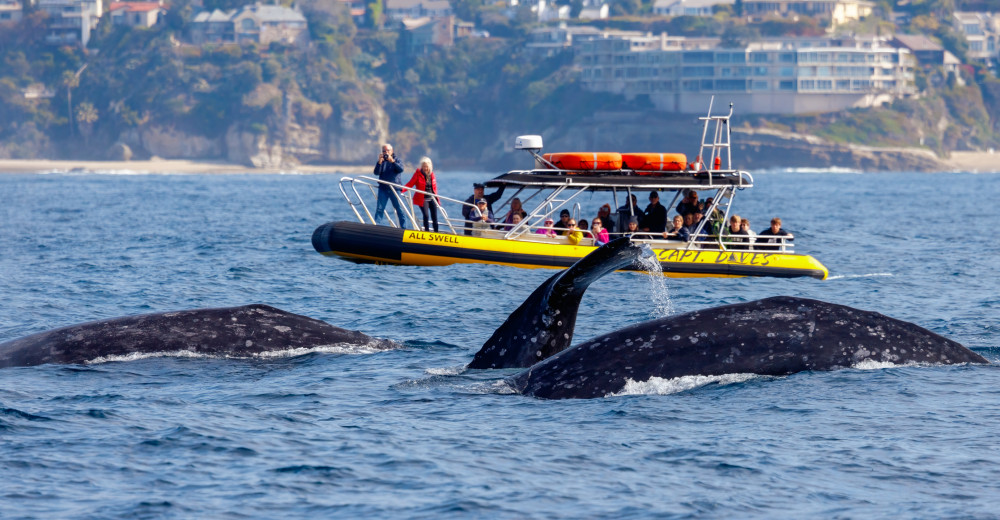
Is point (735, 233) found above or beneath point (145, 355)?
beneath

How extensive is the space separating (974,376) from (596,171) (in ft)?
45.4

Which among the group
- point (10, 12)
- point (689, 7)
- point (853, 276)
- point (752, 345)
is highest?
point (689, 7)

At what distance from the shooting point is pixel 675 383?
9.17 m

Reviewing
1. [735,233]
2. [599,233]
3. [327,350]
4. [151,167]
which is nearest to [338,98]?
[151,167]

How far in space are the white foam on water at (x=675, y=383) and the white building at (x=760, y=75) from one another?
138 metres

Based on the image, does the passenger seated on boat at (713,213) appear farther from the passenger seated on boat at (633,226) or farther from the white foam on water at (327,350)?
the white foam on water at (327,350)

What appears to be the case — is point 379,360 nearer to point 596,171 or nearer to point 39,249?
point 596,171

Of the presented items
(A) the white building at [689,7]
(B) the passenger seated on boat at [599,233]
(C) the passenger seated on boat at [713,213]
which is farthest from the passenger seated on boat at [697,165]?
(A) the white building at [689,7]

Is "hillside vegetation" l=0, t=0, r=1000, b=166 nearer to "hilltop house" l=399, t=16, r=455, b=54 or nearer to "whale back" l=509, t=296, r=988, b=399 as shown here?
"hilltop house" l=399, t=16, r=455, b=54

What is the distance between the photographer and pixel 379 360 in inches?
461

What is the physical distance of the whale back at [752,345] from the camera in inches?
345

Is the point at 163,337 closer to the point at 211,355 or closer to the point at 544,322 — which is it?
the point at 211,355

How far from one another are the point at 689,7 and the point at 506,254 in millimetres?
167752

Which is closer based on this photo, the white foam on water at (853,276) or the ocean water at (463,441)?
the ocean water at (463,441)
